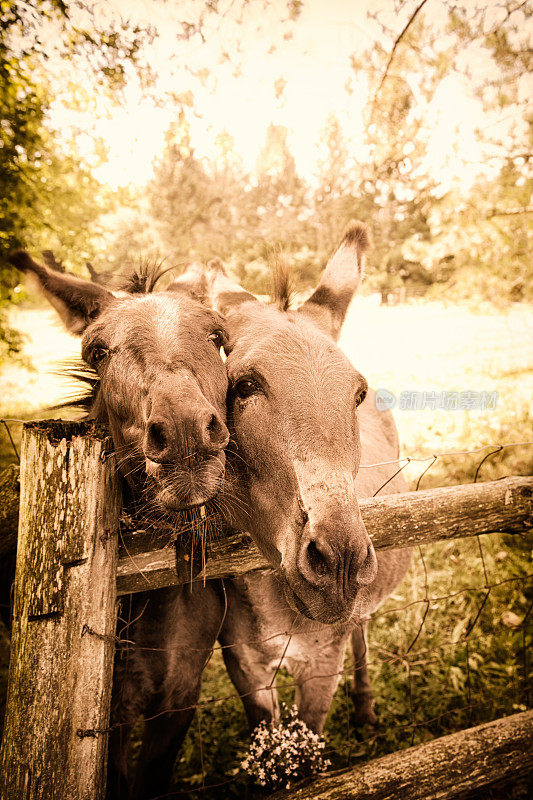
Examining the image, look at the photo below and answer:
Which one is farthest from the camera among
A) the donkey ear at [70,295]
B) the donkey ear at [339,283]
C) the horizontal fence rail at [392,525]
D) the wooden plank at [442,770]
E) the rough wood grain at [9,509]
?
the donkey ear at [339,283]

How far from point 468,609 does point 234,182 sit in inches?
299

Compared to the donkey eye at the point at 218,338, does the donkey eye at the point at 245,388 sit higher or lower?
lower

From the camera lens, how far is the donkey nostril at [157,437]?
5.17 ft

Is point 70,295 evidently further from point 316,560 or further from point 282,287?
point 316,560

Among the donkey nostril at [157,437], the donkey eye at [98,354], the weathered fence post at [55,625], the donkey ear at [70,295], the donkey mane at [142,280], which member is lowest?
the weathered fence post at [55,625]

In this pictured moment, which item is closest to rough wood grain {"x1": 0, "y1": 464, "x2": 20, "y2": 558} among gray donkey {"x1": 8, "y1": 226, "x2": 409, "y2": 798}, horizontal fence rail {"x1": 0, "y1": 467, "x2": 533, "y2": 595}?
horizontal fence rail {"x1": 0, "y1": 467, "x2": 533, "y2": 595}

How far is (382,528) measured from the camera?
2.27 meters

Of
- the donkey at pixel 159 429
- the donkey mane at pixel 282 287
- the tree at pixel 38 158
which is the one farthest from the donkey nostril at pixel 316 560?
the tree at pixel 38 158

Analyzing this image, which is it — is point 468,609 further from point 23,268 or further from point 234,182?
point 234,182

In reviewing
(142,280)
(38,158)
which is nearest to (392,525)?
(142,280)

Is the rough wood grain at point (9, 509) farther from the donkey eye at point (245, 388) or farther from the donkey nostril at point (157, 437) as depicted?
the donkey eye at point (245, 388)

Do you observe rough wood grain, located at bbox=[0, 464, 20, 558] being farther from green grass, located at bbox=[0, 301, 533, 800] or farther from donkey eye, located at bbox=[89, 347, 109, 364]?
green grass, located at bbox=[0, 301, 533, 800]

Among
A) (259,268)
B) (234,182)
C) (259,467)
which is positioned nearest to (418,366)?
(234,182)

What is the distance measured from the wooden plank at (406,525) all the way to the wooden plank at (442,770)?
1050 millimetres
